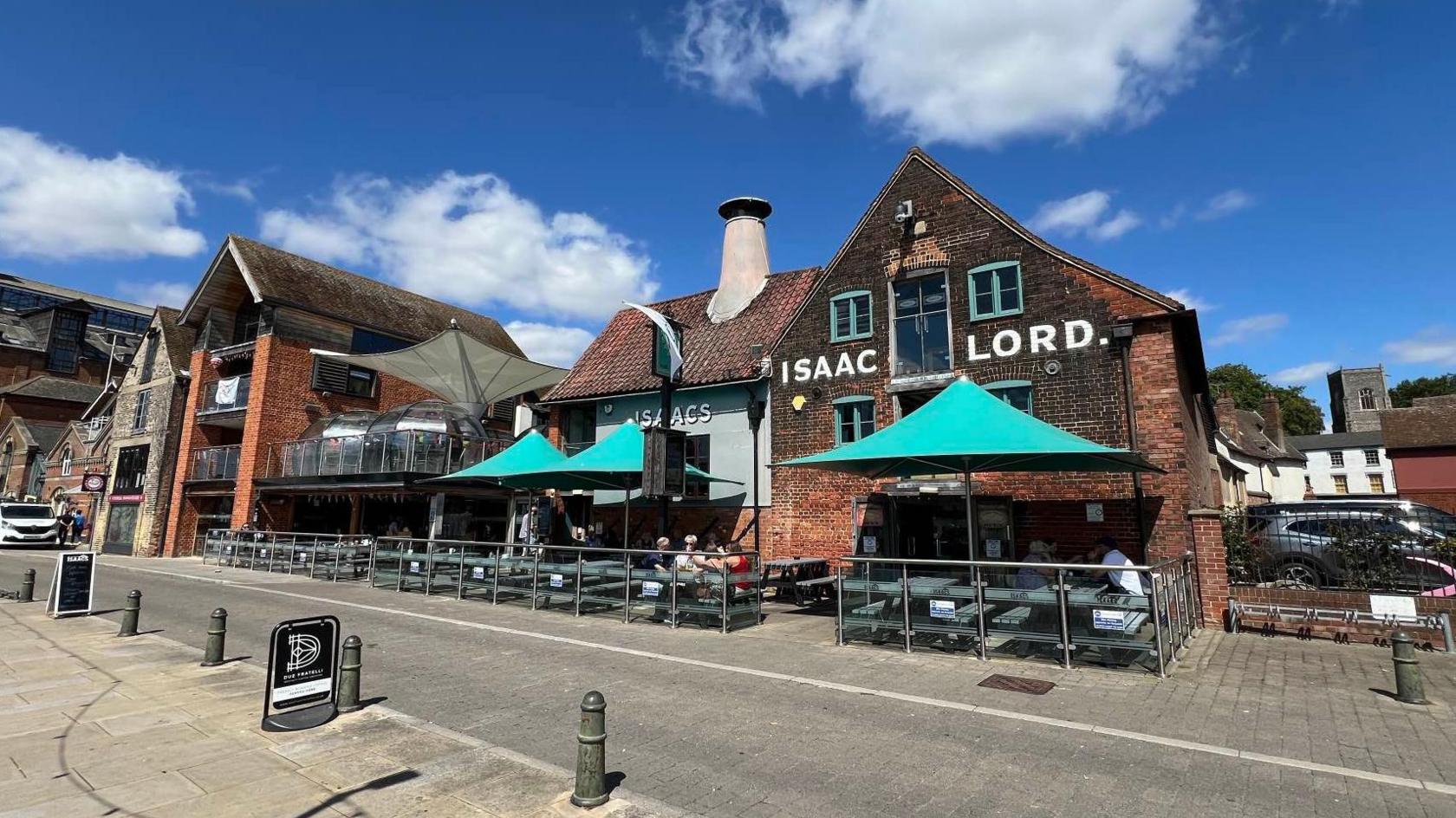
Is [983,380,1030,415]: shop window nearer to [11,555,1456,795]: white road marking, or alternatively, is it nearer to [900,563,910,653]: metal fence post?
[900,563,910,653]: metal fence post

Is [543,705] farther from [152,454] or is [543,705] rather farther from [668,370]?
[152,454]

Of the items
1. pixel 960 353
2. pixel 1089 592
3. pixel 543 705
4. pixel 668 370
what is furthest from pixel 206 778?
A: pixel 960 353

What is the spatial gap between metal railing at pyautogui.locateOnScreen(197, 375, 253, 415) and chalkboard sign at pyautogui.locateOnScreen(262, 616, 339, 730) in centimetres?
2628

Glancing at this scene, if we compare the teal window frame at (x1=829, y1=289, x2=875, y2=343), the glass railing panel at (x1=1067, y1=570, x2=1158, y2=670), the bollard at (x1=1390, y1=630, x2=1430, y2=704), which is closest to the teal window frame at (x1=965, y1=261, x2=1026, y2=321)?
the teal window frame at (x1=829, y1=289, x2=875, y2=343)

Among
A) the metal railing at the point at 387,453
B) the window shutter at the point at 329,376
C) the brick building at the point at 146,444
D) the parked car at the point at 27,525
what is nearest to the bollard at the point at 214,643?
the metal railing at the point at 387,453

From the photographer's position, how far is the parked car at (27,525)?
3098cm

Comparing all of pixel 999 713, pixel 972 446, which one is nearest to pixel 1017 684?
pixel 999 713

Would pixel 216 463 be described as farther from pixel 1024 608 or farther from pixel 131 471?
pixel 1024 608

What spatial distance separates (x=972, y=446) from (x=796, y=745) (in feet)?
16.2

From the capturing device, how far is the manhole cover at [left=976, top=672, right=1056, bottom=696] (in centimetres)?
739

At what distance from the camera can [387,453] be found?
2170 cm

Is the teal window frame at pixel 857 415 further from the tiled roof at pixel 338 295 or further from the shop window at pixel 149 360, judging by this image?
the shop window at pixel 149 360

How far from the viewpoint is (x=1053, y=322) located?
1383 centimetres

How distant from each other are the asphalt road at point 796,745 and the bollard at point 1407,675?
3001 millimetres
